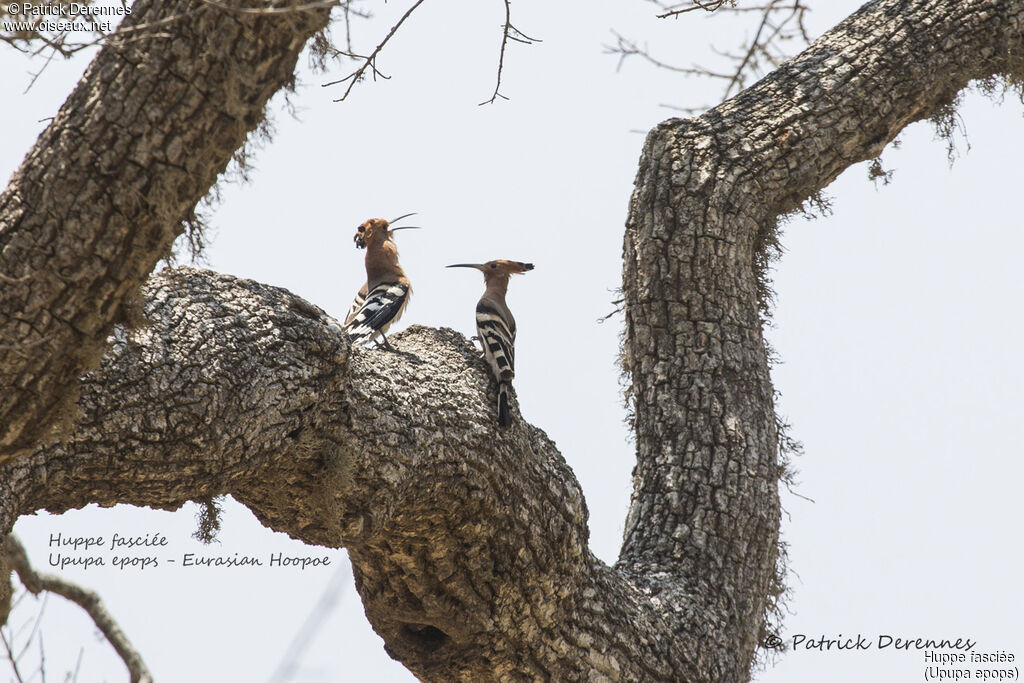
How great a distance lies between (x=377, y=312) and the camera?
4750 mm

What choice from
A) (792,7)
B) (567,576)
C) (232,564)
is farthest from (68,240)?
(792,7)

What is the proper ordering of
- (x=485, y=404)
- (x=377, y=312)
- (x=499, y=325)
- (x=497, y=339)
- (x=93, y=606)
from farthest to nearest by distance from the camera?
(x=93, y=606)
(x=377, y=312)
(x=499, y=325)
(x=497, y=339)
(x=485, y=404)

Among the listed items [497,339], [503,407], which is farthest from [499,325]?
[503,407]

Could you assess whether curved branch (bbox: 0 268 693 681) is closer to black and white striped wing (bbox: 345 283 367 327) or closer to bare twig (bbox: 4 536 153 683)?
black and white striped wing (bbox: 345 283 367 327)

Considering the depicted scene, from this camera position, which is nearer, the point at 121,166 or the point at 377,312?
the point at 121,166

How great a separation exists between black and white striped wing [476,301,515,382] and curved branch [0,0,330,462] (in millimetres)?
1978

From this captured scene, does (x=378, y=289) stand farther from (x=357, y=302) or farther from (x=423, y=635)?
(x=423, y=635)

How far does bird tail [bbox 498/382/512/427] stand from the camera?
Result: 3.85m

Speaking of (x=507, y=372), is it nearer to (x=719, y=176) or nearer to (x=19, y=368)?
(x=719, y=176)

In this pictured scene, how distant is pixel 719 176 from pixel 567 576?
2.20 meters

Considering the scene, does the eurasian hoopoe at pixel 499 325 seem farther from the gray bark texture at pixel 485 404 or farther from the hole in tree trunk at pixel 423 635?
the hole in tree trunk at pixel 423 635

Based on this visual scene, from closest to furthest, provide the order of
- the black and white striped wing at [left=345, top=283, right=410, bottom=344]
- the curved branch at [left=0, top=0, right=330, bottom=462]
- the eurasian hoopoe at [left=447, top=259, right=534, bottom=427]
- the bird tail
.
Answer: the curved branch at [left=0, top=0, right=330, bottom=462], the bird tail, the eurasian hoopoe at [left=447, top=259, right=534, bottom=427], the black and white striped wing at [left=345, top=283, right=410, bottom=344]

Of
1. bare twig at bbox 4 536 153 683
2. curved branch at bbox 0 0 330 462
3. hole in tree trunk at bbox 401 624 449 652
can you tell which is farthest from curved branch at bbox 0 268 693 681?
bare twig at bbox 4 536 153 683

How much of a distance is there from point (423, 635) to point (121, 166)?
2522mm
